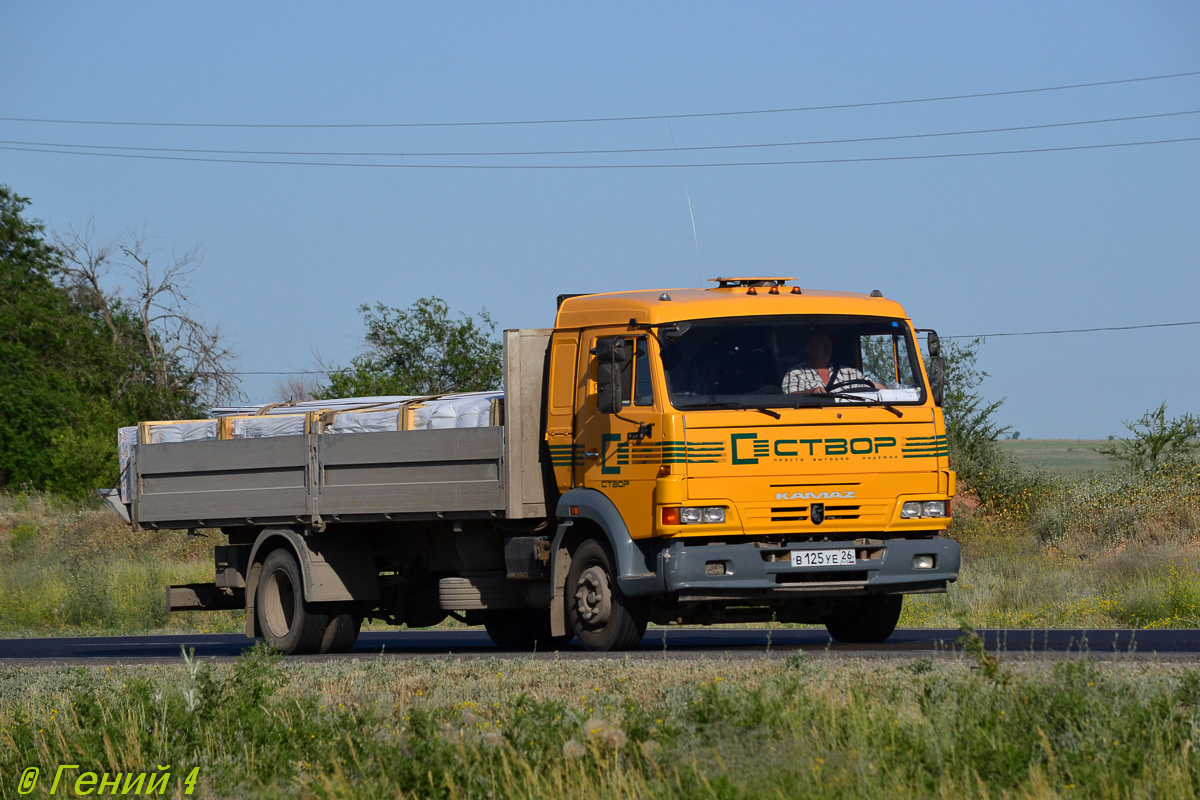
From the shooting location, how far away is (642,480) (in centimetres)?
1138

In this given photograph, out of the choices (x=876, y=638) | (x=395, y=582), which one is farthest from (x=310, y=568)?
(x=876, y=638)

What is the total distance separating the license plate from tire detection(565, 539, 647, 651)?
138cm

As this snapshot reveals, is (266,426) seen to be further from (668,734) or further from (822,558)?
(668,734)

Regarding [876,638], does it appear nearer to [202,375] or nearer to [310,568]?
[310,568]

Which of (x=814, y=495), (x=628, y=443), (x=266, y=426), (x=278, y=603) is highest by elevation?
(x=266, y=426)

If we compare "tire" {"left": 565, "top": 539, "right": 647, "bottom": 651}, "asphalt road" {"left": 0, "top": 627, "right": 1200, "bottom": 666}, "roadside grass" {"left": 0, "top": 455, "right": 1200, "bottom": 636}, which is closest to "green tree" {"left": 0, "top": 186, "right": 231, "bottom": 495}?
"roadside grass" {"left": 0, "top": 455, "right": 1200, "bottom": 636}

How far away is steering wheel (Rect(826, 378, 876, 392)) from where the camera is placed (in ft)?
38.2

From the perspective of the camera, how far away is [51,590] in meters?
26.9

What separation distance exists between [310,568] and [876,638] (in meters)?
5.32

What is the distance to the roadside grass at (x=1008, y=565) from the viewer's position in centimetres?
1811

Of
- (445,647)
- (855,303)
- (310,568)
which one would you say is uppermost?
(855,303)

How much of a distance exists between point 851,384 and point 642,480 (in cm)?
187

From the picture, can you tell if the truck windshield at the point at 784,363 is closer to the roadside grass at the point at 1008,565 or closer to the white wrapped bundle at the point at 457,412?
the white wrapped bundle at the point at 457,412

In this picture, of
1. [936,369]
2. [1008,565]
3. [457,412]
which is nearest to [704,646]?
[457,412]
